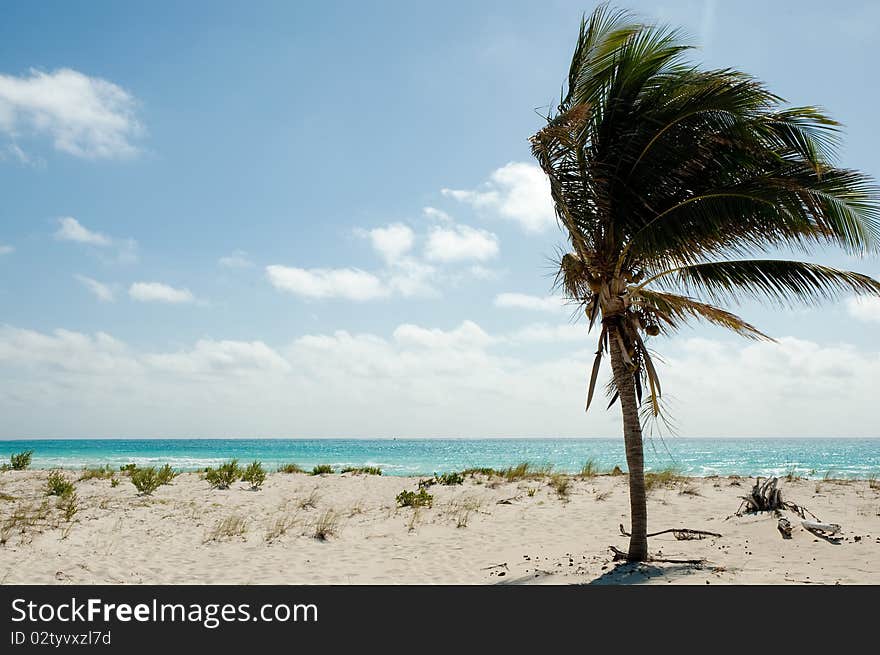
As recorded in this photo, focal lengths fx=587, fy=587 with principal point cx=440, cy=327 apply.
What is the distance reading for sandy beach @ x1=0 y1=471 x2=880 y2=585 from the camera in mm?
7922

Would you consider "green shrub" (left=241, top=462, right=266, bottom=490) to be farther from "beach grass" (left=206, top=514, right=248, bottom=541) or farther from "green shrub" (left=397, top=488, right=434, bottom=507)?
"beach grass" (left=206, top=514, right=248, bottom=541)

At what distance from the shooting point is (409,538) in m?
11.0

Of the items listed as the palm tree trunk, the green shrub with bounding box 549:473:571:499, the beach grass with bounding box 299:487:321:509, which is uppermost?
the palm tree trunk

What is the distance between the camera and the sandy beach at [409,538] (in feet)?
26.0

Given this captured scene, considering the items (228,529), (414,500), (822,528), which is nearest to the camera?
(822,528)

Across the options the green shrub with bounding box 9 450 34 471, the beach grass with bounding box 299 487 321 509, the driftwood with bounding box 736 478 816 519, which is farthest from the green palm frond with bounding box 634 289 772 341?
the green shrub with bounding box 9 450 34 471

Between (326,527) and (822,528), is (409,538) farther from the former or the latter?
→ (822,528)

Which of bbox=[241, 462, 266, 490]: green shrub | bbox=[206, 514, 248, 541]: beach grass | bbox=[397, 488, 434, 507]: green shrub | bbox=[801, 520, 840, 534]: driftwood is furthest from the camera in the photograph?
bbox=[241, 462, 266, 490]: green shrub

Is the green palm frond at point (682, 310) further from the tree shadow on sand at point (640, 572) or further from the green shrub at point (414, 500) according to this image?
the green shrub at point (414, 500)

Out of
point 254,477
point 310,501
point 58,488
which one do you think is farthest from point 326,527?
point 254,477

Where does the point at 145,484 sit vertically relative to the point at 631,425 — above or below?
below

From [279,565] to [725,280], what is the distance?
776cm
